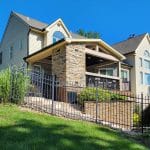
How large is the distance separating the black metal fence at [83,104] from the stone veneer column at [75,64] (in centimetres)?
399

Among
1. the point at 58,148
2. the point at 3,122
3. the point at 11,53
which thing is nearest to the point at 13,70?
the point at 3,122

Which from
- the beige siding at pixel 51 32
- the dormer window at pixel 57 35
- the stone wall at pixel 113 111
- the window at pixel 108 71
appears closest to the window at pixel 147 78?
the window at pixel 108 71

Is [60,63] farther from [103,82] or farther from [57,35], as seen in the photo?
[57,35]

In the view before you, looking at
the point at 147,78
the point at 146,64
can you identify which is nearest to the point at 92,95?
the point at 147,78

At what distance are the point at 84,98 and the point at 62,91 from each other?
1455 millimetres

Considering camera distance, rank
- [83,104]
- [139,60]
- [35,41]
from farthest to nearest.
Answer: [139,60] → [35,41] → [83,104]

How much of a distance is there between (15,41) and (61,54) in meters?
10.1

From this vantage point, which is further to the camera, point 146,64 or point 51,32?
point 146,64

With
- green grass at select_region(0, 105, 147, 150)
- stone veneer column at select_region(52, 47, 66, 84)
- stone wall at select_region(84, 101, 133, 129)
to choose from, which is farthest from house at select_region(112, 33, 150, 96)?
green grass at select_region(0, 105, 147, 150)

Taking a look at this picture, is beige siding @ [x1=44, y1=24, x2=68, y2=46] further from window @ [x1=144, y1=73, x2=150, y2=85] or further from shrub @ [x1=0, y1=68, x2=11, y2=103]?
shrub @ [x1=0, y1=68, x2=11, y2=103]

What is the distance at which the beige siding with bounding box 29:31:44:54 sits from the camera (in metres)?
32.2

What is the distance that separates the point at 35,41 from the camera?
1281 inches

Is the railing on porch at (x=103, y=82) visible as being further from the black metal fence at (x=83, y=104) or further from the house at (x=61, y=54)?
the black metal fence at (x=83, y=104)

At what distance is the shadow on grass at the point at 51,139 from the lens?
9511mm
